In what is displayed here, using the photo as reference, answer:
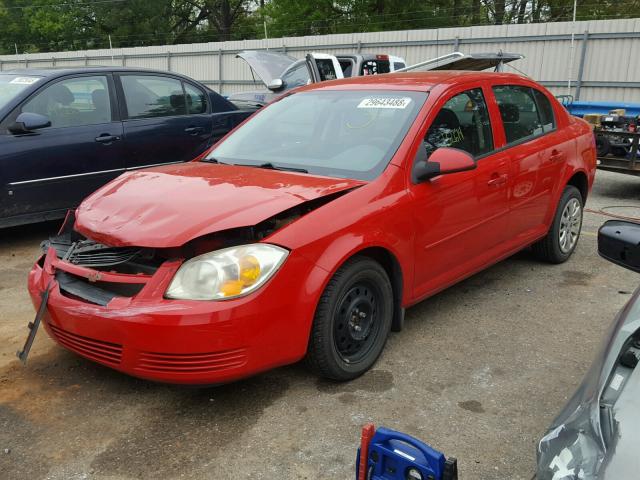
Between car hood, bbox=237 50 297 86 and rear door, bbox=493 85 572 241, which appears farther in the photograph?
car hood, bbox=237 50 297 86

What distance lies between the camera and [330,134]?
3.89m

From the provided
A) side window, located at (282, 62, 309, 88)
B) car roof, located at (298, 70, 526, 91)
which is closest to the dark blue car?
car roof, located at (298, 70, 526, 91)

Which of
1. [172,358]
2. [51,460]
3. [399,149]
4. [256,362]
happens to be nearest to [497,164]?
[399,149]

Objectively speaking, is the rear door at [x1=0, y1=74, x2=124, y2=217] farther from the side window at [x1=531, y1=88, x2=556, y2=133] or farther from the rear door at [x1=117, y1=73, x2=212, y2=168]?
the side window at [x1=531, y1=88, x2=556, y2=133]

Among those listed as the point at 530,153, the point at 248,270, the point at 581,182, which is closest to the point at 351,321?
the point at 248,270

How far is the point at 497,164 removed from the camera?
4.18 m

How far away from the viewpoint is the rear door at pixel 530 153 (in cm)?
442

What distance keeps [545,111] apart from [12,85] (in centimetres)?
483

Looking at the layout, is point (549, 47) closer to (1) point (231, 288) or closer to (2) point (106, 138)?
Result: (2) point (106, 138)

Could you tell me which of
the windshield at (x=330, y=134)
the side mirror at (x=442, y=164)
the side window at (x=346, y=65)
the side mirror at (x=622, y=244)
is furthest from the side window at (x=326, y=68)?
the side mirror at (x=622, y=244)

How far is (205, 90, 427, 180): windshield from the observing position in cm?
361

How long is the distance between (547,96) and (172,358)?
3.88 meters

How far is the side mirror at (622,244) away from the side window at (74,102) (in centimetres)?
499

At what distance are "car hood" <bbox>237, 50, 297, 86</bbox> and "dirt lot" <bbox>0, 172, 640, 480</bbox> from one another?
25.0ft
